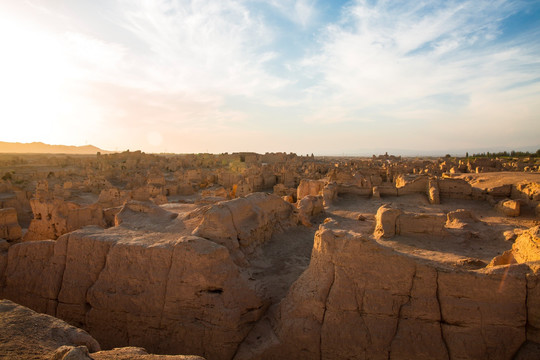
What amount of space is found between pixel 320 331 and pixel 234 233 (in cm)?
281

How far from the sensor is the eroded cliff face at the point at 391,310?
4.31 metres

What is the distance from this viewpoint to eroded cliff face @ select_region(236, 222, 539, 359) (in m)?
4.31

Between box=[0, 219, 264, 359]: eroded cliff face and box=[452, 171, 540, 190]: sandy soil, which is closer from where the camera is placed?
box=[0, 219, 264, 359]: eroded cliff face

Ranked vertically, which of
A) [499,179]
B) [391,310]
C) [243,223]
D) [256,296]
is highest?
[499,179]

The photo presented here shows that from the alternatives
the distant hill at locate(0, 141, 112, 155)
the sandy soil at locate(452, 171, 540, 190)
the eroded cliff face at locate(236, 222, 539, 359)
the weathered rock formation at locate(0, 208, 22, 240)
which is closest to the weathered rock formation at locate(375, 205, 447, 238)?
the eroded cliff face at locate(236, 222, 539, 359)

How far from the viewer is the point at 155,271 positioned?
5.86 metres

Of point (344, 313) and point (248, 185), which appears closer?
point (344, 313)

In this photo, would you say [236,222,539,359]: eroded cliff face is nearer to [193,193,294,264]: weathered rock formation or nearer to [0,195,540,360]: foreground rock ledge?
[0,195,540,360]: foreground rock ledge

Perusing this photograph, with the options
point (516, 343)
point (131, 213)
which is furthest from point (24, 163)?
point (516, 343)

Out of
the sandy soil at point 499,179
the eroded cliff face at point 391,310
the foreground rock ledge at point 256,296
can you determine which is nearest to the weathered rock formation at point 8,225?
the foreground rock ledge at point 256,296

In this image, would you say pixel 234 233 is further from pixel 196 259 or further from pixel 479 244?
pixel 479 244

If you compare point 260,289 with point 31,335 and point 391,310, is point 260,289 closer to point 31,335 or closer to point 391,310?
point 391,310

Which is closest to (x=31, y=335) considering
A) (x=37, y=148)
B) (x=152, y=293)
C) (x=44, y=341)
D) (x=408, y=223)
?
(x=44, y=341)

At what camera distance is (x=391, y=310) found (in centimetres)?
486
